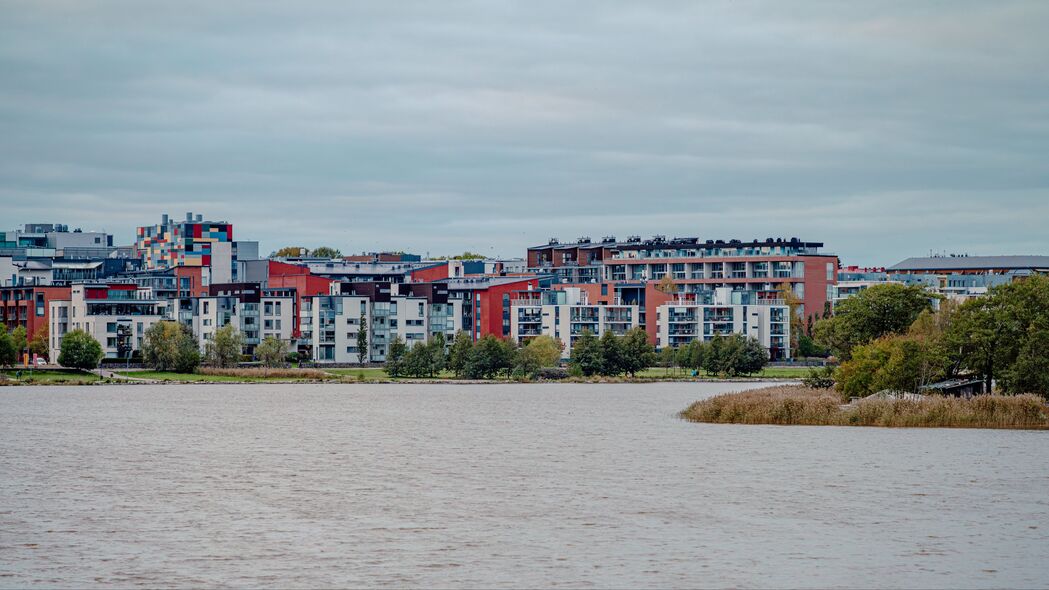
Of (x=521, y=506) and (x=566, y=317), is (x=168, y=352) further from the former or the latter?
(x=521, y=506)

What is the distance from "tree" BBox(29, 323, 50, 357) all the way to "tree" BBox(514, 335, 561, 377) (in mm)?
48805

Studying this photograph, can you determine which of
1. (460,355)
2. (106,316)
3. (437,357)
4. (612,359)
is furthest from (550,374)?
(106,316)

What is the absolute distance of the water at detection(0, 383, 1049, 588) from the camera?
99.5 feet

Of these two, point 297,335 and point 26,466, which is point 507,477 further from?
point 297,335

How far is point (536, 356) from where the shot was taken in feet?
455

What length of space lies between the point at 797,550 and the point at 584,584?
627cm

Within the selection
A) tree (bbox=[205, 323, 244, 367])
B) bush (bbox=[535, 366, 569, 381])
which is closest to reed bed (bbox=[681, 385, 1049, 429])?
bush (bbox=[535, 366, 569, 381])

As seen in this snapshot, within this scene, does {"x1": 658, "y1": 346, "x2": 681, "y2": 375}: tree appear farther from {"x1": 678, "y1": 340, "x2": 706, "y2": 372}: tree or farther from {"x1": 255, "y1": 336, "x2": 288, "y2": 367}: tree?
{"x1": 255, "y1": 336, "x2": 288, "y2": 367}: tree

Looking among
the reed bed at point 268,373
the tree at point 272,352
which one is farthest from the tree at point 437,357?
the tree at point 272,352

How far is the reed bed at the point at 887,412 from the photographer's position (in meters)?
61.0

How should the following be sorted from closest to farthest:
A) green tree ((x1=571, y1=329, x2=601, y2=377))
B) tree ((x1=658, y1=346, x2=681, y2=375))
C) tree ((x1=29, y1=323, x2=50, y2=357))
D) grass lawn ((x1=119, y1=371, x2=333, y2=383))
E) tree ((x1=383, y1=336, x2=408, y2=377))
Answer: grass lawn ((x1=119, y1=371, x2=333, y2=383)), green tree ((x1=571, y1=329, x2=601, y2=377)), tree ((x1=383, y1=336, x2=408, y2=377)), tree ((x1=658, y1=346, x2=681, y2=375)), tree ((x1=29, y1=323, x2=50, y2=357))

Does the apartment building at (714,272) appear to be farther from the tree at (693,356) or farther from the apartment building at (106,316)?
the apartment building at (106,316)

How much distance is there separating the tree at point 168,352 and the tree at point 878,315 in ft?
234

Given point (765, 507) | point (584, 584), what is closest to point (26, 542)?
point (584, 584)
